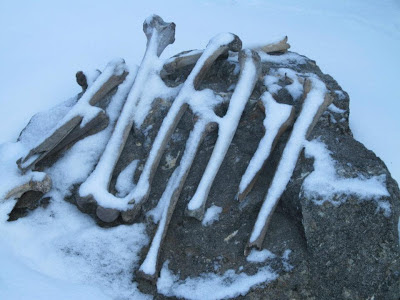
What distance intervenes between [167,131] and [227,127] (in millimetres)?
421

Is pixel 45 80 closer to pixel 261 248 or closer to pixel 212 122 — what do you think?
pixel 212 122

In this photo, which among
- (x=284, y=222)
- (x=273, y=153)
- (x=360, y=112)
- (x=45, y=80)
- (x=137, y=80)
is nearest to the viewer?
(x=284, y=222)

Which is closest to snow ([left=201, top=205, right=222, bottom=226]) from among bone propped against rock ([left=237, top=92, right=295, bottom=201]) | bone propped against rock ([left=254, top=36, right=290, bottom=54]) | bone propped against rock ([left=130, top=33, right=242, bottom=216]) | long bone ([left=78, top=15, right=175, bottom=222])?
bone propped against rock ([left=237, top=92, right=295, bottom=201])

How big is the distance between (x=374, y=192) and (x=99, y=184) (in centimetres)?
170

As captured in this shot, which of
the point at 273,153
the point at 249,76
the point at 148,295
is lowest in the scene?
the point at 148,295

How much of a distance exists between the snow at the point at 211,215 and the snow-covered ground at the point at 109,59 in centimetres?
42

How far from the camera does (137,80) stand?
3652mm

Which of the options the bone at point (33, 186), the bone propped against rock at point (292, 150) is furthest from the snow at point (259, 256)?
the bone at point (33, 186)

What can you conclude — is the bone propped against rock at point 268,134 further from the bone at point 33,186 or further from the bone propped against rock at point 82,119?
the bone at point 33,186

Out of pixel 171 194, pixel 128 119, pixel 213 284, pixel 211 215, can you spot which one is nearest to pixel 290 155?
pixel 211 215

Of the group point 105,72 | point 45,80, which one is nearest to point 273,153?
point 105,72

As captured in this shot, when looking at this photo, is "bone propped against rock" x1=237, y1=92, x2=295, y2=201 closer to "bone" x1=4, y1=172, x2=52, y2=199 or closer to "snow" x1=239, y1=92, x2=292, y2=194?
"snow" x1=239, y1=92, x2=292, y2=194

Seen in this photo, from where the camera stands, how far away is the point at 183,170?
303 cm

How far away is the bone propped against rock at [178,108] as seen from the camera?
10.00ft
